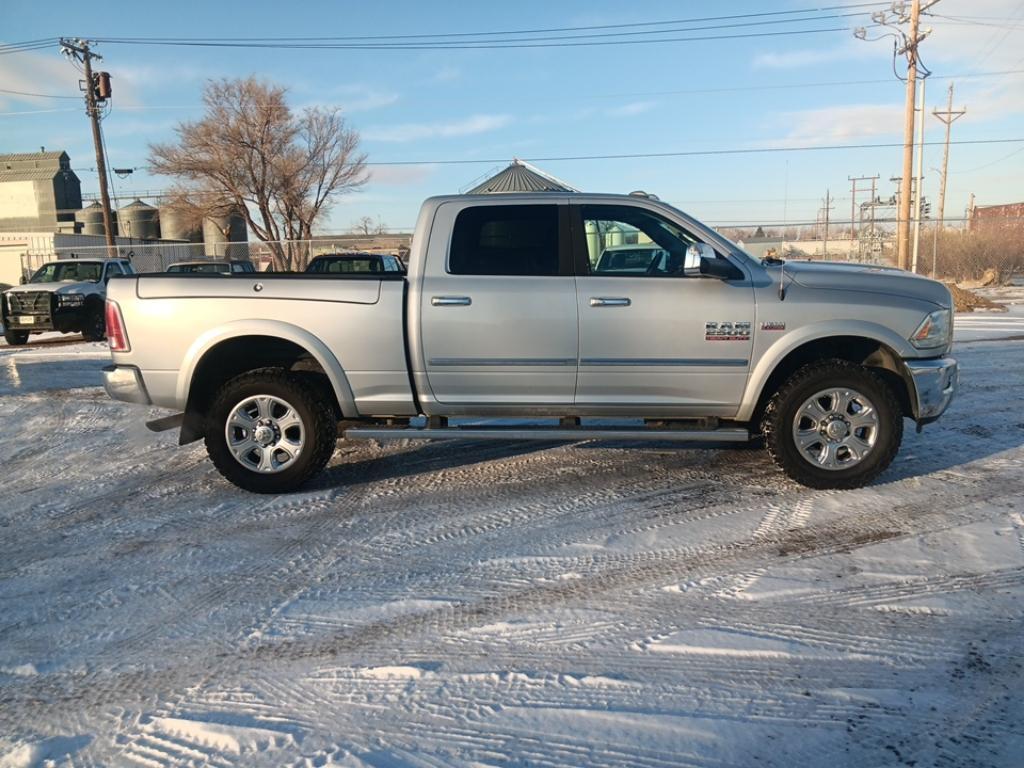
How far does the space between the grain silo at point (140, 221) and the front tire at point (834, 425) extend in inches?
2278

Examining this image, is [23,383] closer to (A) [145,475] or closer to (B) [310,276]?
(A) [145,475]

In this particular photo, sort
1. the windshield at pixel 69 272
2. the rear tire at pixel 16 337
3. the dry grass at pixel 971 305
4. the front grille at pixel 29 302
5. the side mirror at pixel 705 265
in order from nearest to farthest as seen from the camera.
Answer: the side mirror at pixel 705 265
the front grille at pixel 29 302
the rear tire at pixel 16 337
the windshield at pixel 69 272
the dry grass at pixel 971 305

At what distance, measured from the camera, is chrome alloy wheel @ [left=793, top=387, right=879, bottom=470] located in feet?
16.1

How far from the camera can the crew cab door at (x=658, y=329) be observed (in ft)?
16.0

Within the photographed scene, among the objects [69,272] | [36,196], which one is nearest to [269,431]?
[69,272]

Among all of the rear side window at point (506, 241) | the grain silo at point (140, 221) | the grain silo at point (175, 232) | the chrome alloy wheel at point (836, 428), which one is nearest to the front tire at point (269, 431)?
the rear side window at point (506, 241)

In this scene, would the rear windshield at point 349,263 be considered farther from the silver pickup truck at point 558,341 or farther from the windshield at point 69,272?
the silver pickup truck at point 558,341

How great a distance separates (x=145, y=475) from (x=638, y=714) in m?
4.50

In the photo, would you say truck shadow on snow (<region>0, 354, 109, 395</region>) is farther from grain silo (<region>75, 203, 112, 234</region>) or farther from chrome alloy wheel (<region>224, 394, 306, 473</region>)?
grain silo (<region>75, 203, 112, 234</region>)

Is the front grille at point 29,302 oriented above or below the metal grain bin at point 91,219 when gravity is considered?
below

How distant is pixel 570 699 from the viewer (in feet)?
9.00

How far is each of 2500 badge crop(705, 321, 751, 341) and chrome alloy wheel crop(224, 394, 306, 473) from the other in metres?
2.81

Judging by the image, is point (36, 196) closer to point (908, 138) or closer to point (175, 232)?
point (175, 232)

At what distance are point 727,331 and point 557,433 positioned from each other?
1304mm
